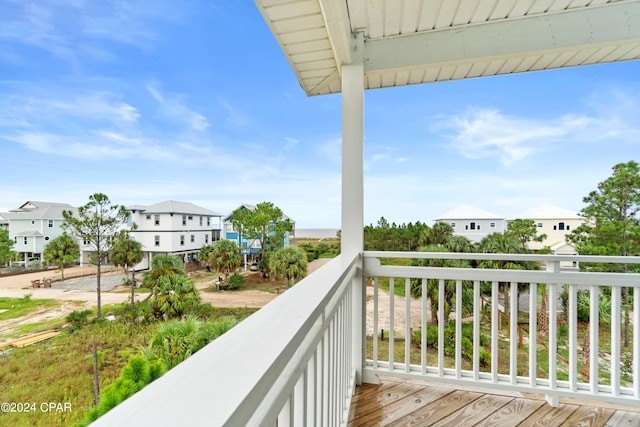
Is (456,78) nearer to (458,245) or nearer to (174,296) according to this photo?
(458,245)

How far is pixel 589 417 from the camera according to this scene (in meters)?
1.75

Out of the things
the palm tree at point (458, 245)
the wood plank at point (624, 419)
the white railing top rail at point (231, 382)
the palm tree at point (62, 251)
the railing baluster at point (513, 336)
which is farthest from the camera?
the palm tree at point (458, 245)

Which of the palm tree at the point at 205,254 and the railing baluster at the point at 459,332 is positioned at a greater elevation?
the palm tree at the point at 205,254

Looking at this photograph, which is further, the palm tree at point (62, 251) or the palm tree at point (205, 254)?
the palm tree at point (205, 254)

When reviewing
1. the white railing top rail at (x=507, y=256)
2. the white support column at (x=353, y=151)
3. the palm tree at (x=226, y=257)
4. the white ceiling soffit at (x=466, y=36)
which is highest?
the white ceiling soffit at (x=466, y=36)

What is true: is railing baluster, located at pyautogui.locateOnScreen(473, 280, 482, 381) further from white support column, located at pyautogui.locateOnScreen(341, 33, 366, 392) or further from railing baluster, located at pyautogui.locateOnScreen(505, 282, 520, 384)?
white support column, located at pyautogui.locateOnScreen(341, 33, 366, 392)

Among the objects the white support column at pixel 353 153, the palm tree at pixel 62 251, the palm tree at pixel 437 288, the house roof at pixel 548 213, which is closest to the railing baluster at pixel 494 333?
the palm tree at pixel 437 288

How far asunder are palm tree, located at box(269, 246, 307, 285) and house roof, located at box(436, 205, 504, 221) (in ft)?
4.23

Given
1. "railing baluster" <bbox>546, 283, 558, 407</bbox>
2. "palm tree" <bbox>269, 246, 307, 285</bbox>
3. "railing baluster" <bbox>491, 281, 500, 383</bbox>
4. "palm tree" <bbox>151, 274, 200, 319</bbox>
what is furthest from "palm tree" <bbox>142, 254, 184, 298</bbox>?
"railing baluster" <bbox>546, 283, 558, 407</bbox>

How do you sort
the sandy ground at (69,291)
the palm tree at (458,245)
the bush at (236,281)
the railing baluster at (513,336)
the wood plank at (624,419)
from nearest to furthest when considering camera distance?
the sandy ground at (69,291) < the bush at (236,281) < the wood plank at (624,419) < the railing baluster at (513,336) < the palm tree at (458,245)

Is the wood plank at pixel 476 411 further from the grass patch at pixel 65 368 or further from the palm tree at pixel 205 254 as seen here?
the grass patch at pixel 65 368

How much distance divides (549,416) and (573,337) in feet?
1.56

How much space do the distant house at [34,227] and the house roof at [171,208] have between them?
0.44ft

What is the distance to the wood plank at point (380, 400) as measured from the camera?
69.8 inches
